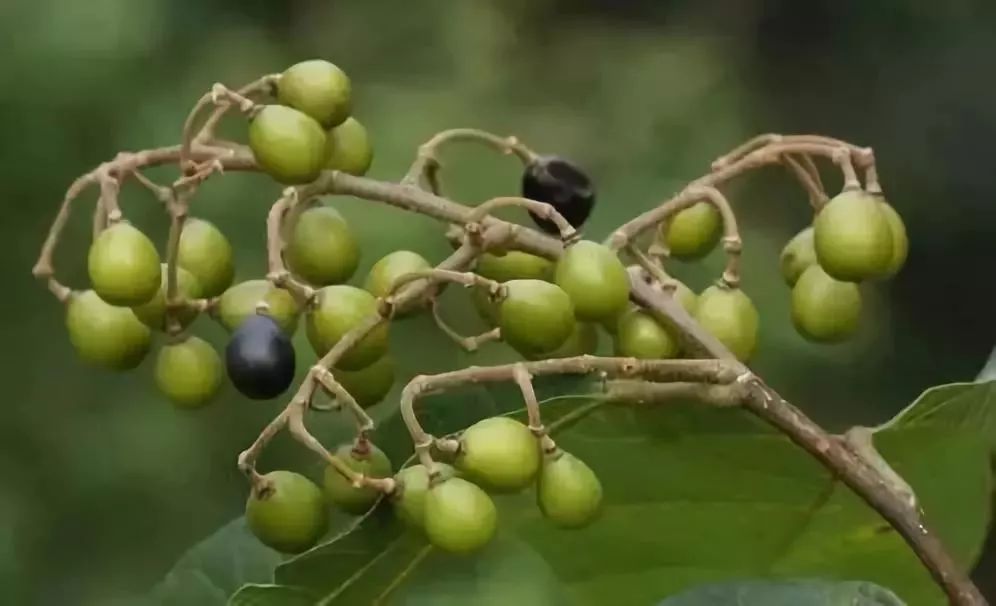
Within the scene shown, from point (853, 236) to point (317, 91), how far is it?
24 cm

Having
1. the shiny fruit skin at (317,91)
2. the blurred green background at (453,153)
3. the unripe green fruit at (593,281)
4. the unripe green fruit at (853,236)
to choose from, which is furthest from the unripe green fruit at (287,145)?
the blurred green background at (453,153)

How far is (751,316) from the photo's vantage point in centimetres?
67

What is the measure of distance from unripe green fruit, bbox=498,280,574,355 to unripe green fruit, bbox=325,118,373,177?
4.7 inches

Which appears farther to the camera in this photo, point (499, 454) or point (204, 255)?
point (204, 255)

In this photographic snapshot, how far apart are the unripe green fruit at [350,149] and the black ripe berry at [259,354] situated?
3.7 inches

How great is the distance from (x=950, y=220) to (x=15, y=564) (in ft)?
4.77

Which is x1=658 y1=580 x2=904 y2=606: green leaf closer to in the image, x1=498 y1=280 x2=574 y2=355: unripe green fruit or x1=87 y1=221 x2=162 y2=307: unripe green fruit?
x1=498 y1=280 x2=574 y2=355: unripe green fruit

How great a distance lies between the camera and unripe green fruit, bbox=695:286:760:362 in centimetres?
→ 66

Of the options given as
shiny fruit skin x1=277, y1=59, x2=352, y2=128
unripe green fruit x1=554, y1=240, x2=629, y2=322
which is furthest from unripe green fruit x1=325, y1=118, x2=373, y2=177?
unripe green fruit x1=554, y1=240, x2=629, y2=322

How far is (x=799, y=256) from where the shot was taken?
71 centimetres

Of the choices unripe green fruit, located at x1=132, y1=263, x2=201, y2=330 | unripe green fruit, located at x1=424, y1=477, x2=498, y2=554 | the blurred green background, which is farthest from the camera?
the blurred green background

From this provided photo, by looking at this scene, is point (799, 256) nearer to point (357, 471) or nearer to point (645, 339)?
point (645, 339)

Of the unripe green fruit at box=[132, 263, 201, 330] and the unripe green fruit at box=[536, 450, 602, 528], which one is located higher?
the unripe green fruit at box=[132, 263, 201, 330]

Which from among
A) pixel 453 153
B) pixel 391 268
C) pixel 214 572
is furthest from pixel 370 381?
pixel 453 153
